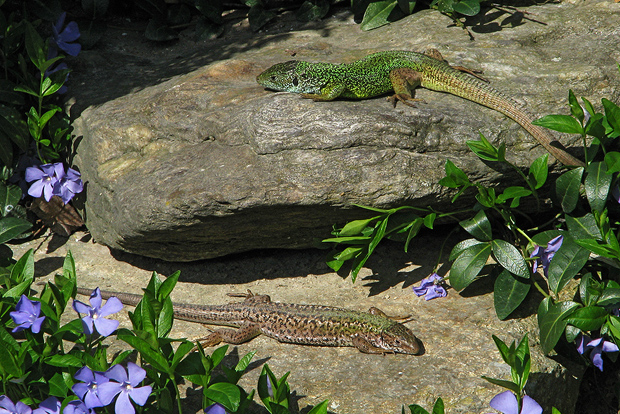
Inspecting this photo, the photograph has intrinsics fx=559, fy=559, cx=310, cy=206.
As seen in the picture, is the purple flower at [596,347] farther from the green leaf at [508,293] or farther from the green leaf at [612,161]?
the green leaf at [612,161]

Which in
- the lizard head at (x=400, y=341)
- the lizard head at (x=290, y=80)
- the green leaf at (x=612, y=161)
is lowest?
the lizard head at (x=400, y=341)

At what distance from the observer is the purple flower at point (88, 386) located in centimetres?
318

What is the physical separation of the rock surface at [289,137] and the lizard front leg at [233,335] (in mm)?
779

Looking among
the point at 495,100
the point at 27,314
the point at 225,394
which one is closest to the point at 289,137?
the point at 495,100

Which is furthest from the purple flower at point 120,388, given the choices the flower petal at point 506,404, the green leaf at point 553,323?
the green leaf at point 553,323

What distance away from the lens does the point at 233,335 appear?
4.77m

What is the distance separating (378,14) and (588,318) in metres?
4.17

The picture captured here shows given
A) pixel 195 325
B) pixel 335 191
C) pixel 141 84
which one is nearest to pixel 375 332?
pixel 335 191

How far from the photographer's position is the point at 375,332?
14.8ft

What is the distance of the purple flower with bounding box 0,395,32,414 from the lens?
10.6ft

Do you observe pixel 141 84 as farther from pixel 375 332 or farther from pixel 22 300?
pixel 375 332

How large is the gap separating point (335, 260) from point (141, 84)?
9.53ft

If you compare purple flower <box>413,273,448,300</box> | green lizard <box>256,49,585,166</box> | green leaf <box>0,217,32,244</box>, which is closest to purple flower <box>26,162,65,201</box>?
green leaf <box>0,217,32,244</box>

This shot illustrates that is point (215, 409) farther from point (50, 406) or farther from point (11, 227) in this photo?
point (11, 227)
